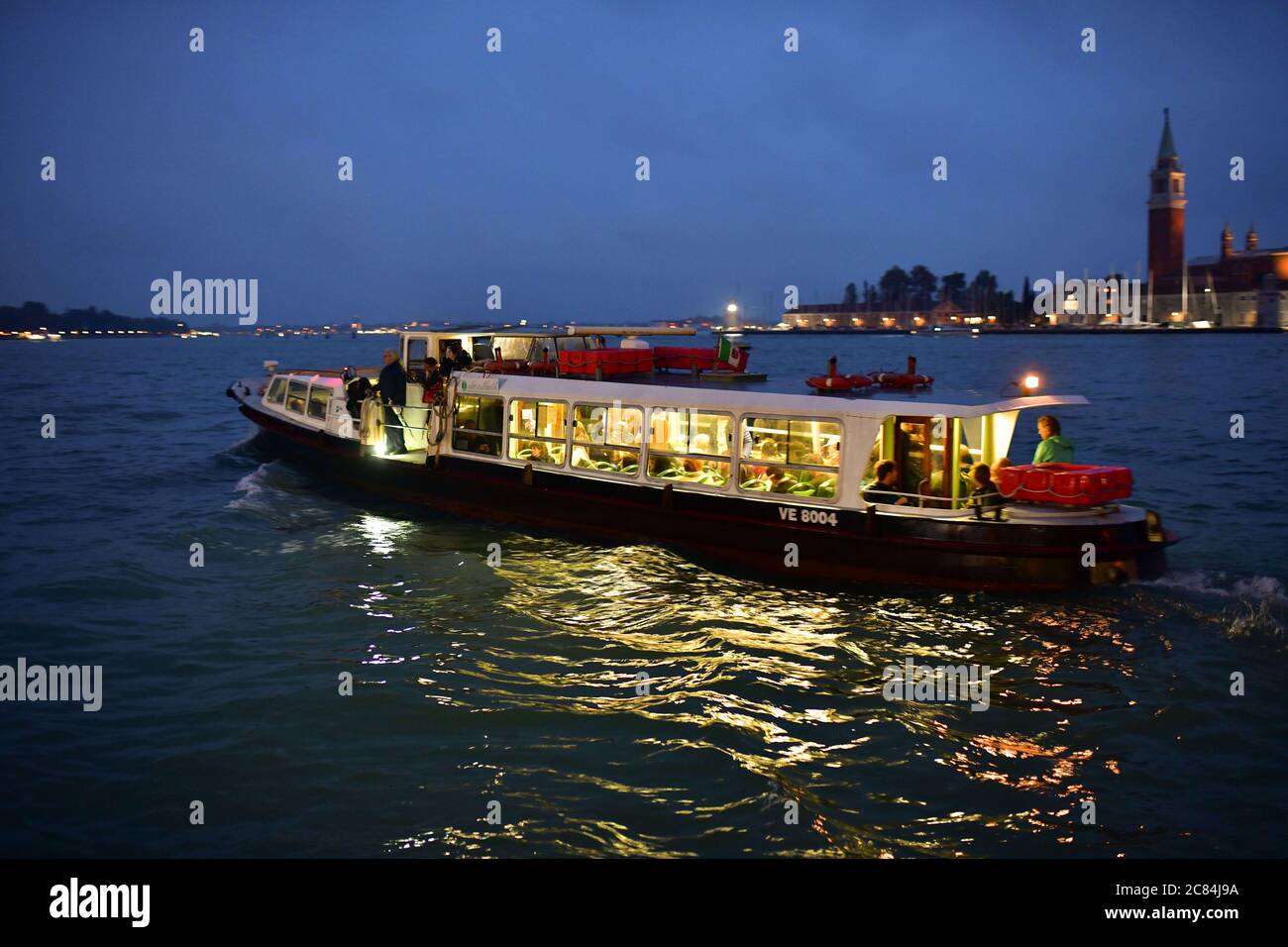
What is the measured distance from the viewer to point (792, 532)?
15.1 meters

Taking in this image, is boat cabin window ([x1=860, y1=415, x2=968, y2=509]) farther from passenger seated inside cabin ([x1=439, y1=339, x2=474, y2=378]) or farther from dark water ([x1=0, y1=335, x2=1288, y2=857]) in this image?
passenger seated inside cabin ([x1=439, y1=339, x2=474, y2=378])

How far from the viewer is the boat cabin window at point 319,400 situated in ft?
76.0

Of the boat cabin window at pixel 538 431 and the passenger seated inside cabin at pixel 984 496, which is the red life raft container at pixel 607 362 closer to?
the boat cabin window at pixel 538 431

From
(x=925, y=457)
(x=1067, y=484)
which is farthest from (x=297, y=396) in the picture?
(x=1067, y=484)

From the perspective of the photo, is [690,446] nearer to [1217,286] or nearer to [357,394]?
[357,394]

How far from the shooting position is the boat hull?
44.0 ft

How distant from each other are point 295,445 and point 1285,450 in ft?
93.8

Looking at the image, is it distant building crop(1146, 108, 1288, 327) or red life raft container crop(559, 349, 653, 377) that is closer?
red life raft container crop(559, 349, 653, 377)

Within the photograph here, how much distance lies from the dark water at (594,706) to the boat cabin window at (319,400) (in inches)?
177

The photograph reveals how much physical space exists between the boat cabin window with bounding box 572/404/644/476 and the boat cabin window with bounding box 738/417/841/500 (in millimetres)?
2170

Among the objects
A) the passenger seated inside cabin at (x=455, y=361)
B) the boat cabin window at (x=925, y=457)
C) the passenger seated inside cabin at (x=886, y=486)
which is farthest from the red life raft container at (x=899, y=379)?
the passenger seated inside cabin at (x=455, y=361)

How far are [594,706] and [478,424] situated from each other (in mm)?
10369

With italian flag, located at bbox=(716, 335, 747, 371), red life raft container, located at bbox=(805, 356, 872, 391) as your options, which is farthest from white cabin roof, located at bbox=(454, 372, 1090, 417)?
italian flag, located at bbox=(716, 335, 747, 371)
